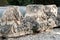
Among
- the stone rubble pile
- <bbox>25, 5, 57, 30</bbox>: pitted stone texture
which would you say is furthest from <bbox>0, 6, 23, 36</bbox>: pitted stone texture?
<bbox>25, 5, 57, 30</bbox>: pitted stone texture

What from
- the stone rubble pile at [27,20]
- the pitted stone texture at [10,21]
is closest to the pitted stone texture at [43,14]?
the stone rubble pile at [27,20]

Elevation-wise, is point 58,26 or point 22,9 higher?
Result: point 22,9

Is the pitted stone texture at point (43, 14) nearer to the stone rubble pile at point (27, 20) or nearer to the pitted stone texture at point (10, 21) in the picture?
the stone rubble pile at point (27, 20)

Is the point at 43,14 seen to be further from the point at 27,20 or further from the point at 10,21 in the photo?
the point at 10,21

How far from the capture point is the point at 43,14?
498 cm

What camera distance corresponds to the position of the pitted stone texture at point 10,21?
12.6ft

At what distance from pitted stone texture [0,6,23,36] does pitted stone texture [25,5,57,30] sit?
499mm

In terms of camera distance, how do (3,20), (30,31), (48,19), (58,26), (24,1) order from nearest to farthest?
(3,20)
(30,31)
(48,19)
(58,26)
(24,1)

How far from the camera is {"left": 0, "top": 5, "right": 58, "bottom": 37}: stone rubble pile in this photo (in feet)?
12.9

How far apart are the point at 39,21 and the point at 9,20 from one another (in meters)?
0.90

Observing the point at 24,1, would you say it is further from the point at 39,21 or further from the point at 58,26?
the point at 39,21

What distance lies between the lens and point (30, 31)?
14.4 ft

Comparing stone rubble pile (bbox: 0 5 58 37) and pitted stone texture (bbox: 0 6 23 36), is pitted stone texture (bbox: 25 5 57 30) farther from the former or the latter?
pitted stone texture (bbox: 0 6 23 36)

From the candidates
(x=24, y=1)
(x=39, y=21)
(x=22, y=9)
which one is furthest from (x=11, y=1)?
(x=39, y=21)
